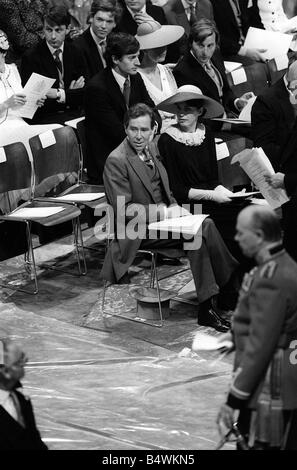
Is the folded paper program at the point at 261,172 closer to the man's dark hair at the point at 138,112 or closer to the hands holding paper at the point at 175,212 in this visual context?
the hands holding paper at the point at 175,212

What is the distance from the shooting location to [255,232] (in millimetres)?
4023

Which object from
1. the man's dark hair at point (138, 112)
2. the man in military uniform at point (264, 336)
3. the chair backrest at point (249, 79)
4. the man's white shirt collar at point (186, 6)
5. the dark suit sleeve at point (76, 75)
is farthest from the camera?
the man's white shirt collar at point (186, 6)

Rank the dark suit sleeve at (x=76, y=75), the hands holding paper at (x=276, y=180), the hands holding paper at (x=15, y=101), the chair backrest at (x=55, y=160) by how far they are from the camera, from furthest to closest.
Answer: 1. the dark suit sleeve at (x=76, y=75)
2. the hands holding paper at (x=15, y=101)
3. the chair backrest at (x=55, y=160)
4. the hands holding paper at (x=276, y=180)

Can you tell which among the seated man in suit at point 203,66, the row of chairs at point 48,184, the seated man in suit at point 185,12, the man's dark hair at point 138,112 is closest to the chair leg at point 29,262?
the row of chairs at point 48,184

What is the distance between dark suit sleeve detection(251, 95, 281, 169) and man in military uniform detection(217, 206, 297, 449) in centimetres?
342

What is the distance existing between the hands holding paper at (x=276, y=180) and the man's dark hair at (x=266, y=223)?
2.66 meters

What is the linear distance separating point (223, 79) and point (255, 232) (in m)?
5.24

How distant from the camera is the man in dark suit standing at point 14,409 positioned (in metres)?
4.10

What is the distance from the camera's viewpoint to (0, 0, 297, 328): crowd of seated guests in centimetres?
728

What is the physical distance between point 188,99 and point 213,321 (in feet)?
4.99

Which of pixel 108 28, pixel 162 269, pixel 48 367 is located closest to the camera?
pixel 48 367

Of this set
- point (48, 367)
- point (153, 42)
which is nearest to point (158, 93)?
point (153, 42)
